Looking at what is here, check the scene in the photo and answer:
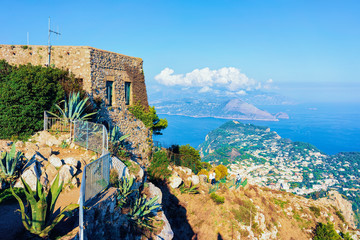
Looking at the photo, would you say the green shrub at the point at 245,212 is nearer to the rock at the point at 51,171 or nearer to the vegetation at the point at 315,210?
the vegetation at the point at 315,210

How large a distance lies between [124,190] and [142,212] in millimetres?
1167

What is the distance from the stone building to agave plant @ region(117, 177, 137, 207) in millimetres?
6779

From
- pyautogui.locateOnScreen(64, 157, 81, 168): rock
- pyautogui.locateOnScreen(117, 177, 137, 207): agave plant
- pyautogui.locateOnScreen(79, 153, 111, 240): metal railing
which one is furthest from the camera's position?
pyautogui.locateOnScreen(64, 157, 81, 168): rock

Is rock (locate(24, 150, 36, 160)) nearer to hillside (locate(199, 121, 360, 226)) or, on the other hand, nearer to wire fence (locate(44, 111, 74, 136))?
wire fence (locate(44, 111, 74, 136))

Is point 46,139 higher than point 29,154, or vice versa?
point 46,139

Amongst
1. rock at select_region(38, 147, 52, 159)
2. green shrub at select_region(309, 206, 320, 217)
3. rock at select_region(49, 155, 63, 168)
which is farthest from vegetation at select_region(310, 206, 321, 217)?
rock at select_region(38, 147, 52, 159)

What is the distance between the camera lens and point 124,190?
24.0 feet

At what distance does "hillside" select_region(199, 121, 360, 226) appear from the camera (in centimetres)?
5647

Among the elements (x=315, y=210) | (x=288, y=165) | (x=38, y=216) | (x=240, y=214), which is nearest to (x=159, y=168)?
(x=240, y=214)

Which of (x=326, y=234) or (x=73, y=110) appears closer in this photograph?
(x=73, y=110)

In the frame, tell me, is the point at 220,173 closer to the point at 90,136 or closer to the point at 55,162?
the point at 90,136

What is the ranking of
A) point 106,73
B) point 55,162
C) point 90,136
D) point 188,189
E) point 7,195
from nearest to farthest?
point 7,195
point 55,162
point 90,136
point 106,73
point 188,189

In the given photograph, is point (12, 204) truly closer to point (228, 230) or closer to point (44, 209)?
point (44, 209)

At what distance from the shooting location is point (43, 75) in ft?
35.1
